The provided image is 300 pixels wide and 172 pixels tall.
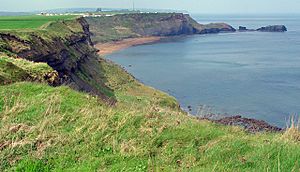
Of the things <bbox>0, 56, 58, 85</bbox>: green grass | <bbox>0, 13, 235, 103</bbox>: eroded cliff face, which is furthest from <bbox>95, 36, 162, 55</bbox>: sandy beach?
<bbox>0, 56, 58, 85</bbox>: green grass

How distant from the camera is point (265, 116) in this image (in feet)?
130

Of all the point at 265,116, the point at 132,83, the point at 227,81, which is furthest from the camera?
the point at 227,81

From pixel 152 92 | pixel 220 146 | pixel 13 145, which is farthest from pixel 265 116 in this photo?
pixel 13 145

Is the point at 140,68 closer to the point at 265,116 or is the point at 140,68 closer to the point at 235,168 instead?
the point at 265,116

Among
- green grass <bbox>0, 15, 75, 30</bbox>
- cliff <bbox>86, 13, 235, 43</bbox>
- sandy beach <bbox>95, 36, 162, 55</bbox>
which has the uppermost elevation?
green grass <bbox>0, 15, 75, 30</bbox>

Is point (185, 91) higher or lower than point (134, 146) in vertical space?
lower

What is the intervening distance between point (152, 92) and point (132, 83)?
19.1 feet

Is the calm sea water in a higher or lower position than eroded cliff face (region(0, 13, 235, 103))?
lower

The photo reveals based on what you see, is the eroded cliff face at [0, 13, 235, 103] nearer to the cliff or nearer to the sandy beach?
the sandy beach

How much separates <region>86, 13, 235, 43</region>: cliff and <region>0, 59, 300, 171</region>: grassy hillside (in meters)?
145

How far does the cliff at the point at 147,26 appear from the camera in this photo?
160712 mm

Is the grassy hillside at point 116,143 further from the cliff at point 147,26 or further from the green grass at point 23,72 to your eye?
the cliff at point 147,26

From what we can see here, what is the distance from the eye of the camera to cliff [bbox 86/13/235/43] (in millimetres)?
160712

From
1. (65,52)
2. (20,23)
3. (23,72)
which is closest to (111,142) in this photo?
(23,72)
